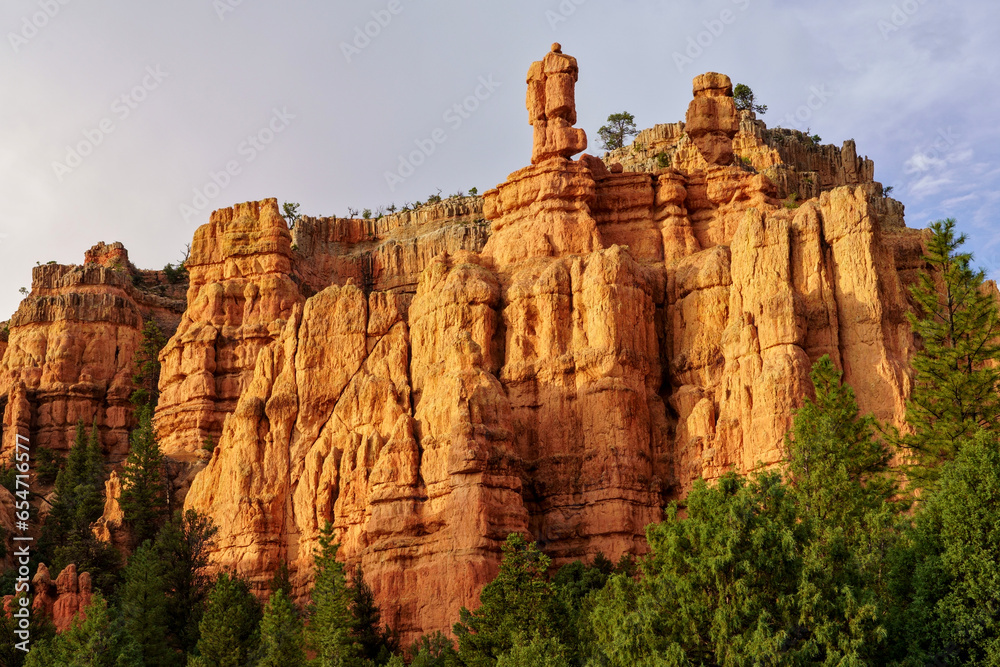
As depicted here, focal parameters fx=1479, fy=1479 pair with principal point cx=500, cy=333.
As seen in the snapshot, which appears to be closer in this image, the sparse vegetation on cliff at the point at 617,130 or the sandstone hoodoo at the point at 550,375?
the sandstone hoodoo at the point at 550,375

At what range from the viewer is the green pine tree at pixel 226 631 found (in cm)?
6450

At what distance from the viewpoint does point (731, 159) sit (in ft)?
273

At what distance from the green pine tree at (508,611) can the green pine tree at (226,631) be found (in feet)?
38.3

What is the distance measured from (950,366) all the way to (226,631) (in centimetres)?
3296

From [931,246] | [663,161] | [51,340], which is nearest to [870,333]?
[931,246]

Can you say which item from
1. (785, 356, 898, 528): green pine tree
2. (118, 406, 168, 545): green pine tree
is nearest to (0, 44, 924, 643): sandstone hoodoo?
(118, 406, 168, 545): green pine tree

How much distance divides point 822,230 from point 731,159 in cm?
1576

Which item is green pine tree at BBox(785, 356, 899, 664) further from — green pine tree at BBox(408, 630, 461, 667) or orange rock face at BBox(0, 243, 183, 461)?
orange rock face at BBox(0, 243, 183, 461)

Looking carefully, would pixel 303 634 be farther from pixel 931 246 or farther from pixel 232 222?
pixel 232 222

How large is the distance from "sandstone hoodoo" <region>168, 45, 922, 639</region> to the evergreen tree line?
1968 mm

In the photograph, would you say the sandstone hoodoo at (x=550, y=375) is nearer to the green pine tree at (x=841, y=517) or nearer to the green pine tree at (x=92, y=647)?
the green pine tree at (x=841, y=517)

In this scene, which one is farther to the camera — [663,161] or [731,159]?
[663,161]

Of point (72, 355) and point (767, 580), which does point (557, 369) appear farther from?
point (72, 355)

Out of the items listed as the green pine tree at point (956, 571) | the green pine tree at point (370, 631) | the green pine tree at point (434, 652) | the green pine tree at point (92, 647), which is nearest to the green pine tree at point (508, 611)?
the green pine tree at point (434, 652)
